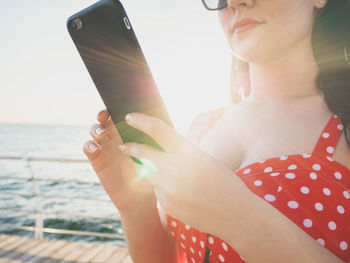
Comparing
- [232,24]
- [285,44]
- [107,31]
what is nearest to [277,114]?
[285,44]

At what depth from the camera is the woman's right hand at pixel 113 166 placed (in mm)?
876

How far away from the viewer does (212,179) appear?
564 millimetres

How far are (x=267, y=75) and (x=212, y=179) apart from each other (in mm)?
957

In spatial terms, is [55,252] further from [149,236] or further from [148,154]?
[148,154]

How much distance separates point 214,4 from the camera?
122cm

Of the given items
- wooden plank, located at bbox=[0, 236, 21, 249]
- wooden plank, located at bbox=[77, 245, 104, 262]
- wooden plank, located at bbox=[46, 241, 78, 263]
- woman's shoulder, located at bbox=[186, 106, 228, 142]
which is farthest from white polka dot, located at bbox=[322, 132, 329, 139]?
wooden plank, located at bbox=[0, 236, 21, 249]

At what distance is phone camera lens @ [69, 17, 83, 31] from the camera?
70cm

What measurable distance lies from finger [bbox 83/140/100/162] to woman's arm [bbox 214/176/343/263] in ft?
1.85

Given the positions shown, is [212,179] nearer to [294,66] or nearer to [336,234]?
[336,234]

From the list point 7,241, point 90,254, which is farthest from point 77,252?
point 7,241

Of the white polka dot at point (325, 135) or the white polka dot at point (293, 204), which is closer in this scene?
the white polka dot at point (293, 204)

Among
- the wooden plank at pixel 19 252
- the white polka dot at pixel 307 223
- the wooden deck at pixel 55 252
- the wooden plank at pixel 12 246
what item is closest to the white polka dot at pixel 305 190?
the white polka dot at pixel 307 223

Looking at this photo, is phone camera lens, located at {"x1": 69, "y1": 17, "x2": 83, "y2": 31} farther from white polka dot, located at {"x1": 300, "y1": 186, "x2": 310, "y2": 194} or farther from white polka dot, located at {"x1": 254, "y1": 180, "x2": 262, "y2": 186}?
white polka dot, located at {"x1": 300, "y1": 186, "x2": 310, "y2": 194}

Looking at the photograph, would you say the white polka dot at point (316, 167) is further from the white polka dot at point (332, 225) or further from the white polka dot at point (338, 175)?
the white polka dot at point (332, 225)
